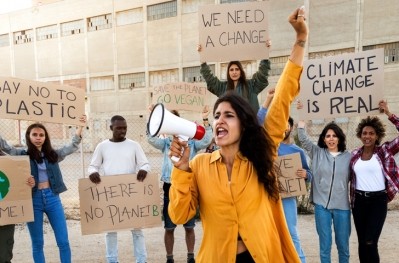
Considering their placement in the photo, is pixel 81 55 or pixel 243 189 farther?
pixel 81 55

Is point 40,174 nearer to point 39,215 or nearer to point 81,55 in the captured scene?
point 39,215

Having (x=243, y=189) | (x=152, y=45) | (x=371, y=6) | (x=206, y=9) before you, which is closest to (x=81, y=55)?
(x=152, y=45)

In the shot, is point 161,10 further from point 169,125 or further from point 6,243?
point 169,125

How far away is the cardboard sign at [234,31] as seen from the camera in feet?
13.1

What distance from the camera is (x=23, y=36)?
33219mm

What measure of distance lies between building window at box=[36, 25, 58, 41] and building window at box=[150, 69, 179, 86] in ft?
38.3

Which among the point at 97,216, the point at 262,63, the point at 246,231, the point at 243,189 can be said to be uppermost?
the point at 262,63

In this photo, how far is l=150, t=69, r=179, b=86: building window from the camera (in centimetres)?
2619

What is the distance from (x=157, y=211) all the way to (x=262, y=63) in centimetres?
222

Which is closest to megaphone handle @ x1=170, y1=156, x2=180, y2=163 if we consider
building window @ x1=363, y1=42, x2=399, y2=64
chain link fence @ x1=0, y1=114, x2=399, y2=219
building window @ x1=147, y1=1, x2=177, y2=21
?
chain link fence @ x1=0, y1=114, x2=399, y2=219

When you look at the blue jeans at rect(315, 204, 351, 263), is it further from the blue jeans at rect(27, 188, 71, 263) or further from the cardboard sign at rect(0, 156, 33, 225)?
the cardboard sign at rect(0, 156, 33, 225)

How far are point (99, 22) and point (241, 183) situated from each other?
30.8m

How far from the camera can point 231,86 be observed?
12.0ft

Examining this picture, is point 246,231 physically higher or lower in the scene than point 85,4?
lower
